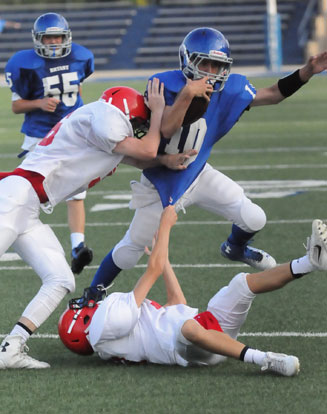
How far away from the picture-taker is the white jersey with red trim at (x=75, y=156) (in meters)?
4.07

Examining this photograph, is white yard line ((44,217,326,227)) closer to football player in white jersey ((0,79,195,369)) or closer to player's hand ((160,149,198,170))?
player's hand ((160,149,198,170))

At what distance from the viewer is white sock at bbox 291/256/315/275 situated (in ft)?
13.1

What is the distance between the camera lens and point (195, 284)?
18.0ft

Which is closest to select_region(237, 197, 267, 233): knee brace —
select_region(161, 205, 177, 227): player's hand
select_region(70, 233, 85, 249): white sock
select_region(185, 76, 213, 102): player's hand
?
select_region(185, 76, 213, 102): player's hand

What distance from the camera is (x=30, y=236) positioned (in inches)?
161

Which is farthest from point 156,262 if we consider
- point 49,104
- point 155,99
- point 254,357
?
point 49,104

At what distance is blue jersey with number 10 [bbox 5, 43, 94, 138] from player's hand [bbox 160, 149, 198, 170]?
8.20 ft

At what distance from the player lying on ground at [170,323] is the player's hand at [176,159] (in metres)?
0.65

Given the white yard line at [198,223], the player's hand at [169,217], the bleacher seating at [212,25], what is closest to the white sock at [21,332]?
the player's hand at [169,217]

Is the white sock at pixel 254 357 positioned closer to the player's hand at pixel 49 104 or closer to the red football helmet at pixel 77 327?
the red football helmet at pixel 77 327

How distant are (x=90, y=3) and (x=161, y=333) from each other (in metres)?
31.1

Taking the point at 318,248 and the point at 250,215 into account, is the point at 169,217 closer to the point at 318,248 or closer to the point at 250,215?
the point at 318,248

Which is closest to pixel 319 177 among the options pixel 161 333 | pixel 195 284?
pixel 195 284

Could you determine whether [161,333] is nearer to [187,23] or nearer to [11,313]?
[11,313]
